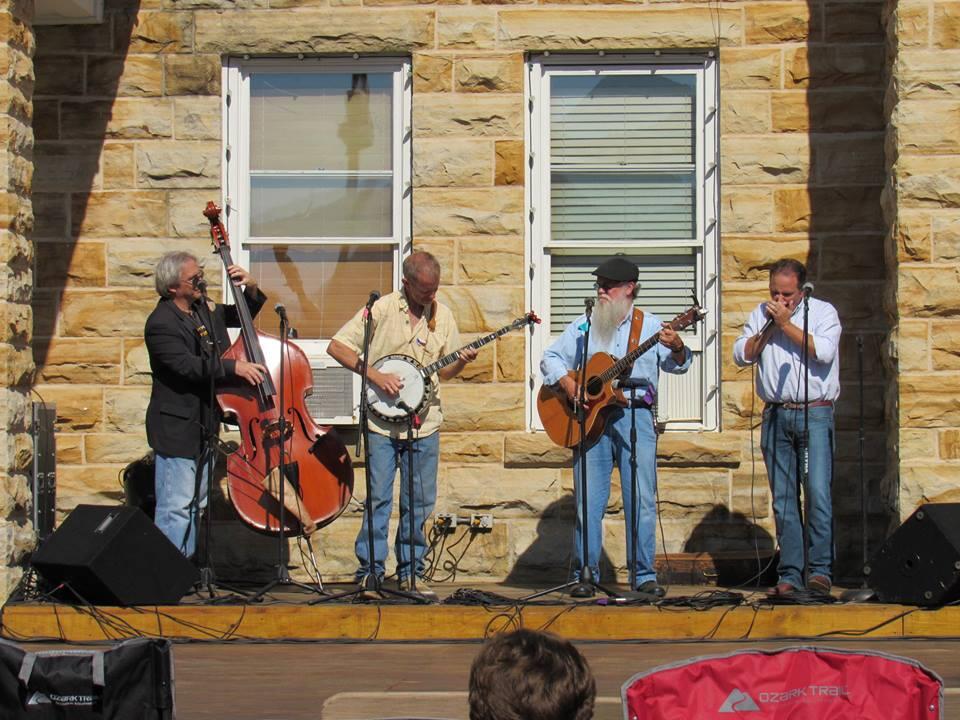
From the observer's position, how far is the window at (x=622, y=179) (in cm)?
902

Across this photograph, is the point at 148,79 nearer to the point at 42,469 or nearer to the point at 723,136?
the point at 42,469

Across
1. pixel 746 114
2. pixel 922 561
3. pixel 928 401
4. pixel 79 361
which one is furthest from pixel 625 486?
pixel 79 361

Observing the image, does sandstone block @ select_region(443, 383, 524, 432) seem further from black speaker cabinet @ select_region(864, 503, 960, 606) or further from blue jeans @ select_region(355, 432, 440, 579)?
black speaker cabinet @ select_region(864, 503, 960, 606)

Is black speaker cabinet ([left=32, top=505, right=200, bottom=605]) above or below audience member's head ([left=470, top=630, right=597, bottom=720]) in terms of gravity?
below

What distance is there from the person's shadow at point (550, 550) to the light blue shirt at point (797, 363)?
5.33ft

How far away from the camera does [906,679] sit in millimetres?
3758

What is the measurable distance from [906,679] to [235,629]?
4117 millimetres

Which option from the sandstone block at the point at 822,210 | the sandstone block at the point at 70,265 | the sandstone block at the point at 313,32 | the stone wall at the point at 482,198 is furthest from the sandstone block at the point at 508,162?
the sandstone block at the point at 70,265

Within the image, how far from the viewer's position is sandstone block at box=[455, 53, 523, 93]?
29.4ft

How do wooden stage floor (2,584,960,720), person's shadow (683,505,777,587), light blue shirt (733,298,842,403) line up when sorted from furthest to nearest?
person's shadow (683,505,777,587)
light blue shirt (733,298,842,403)
wooden stage floor (2,584,960,720)

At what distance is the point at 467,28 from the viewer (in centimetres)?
899

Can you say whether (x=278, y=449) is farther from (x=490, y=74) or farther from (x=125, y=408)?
(x=490, y=74)

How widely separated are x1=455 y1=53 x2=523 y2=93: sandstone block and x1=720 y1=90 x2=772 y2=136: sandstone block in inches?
48.3

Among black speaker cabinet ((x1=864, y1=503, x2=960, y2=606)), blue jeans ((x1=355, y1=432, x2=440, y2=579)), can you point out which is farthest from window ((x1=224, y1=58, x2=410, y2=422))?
black speaker cabinet ((x1=864, y1=503, x2=960, y2=606))
